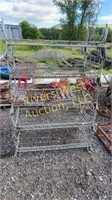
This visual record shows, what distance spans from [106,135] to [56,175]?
830mm

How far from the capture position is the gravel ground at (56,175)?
1.75 meters

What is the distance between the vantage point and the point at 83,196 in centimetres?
174

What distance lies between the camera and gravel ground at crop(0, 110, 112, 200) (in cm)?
175

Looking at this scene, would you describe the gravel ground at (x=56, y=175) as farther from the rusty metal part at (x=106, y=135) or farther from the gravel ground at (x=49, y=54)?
the gravel ground at (x=49, y=54)

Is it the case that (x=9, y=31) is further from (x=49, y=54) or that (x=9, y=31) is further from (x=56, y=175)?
(x=49, y=54)

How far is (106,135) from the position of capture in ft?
8.18

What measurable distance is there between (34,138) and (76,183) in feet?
2.55

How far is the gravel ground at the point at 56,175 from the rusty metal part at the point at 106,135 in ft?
0.24

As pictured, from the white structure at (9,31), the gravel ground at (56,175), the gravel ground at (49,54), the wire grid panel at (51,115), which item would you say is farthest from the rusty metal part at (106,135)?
the gravel ground at (49,54)

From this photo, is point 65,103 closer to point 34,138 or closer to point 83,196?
point 34,138

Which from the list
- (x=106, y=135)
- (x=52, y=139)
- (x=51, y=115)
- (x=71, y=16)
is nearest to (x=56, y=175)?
(x=52, y=139)

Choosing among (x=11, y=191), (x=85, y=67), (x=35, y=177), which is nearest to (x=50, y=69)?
(x=85, y=67)

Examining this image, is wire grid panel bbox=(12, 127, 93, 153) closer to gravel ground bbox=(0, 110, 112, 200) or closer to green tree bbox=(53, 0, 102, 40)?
gravel ground bbox=(0, 110, 112, 200)

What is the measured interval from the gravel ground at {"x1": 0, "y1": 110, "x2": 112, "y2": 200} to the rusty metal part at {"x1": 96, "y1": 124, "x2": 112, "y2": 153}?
0.07 metres
